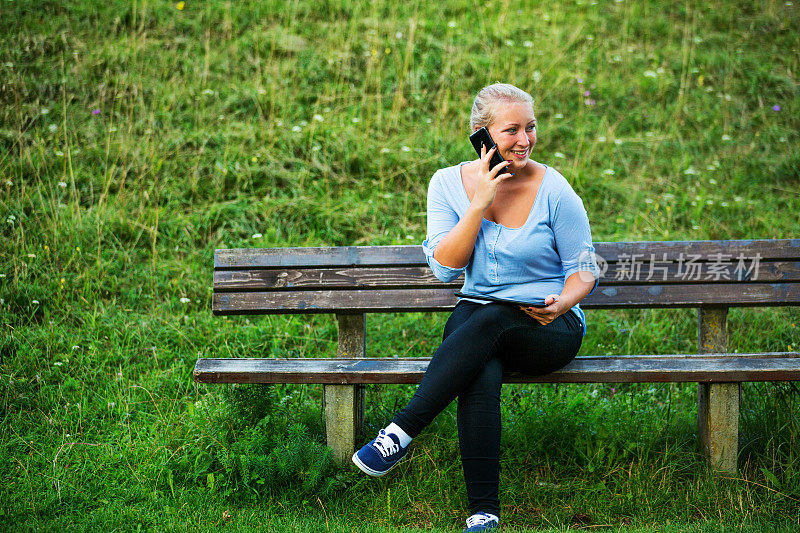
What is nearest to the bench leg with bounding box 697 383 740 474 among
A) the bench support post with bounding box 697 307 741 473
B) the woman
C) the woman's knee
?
the bench support post with bounding box 697 307 741 473

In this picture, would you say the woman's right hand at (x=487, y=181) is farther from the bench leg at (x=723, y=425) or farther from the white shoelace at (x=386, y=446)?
the bench leg at (x=723, y=425)

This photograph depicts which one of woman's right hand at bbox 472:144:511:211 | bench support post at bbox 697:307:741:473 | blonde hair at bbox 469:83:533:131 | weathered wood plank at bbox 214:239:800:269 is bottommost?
bench support post at bbox 697:307:741:473

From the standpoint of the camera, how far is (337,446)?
303cm

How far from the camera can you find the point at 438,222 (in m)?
3.03

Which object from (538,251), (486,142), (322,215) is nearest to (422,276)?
(538,251)

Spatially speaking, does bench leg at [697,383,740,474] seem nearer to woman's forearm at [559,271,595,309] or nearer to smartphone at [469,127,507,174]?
woman's forearm at [559,271,595,309]

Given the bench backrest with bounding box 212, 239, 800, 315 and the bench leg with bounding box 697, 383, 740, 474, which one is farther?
the bench backrest with bounding box 212, 239, 800, 315

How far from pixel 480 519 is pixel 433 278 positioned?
120cm

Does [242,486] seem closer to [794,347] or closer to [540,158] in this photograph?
[794,347]

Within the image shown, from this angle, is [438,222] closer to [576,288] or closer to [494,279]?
[494,279]

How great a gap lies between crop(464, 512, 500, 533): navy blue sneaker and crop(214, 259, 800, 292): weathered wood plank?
1154 mm

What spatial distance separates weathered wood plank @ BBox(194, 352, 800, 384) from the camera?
2.79 m

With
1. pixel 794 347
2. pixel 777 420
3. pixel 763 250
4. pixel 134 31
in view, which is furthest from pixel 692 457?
pixel 134 31

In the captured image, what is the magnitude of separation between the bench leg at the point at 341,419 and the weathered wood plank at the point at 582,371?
12cm
